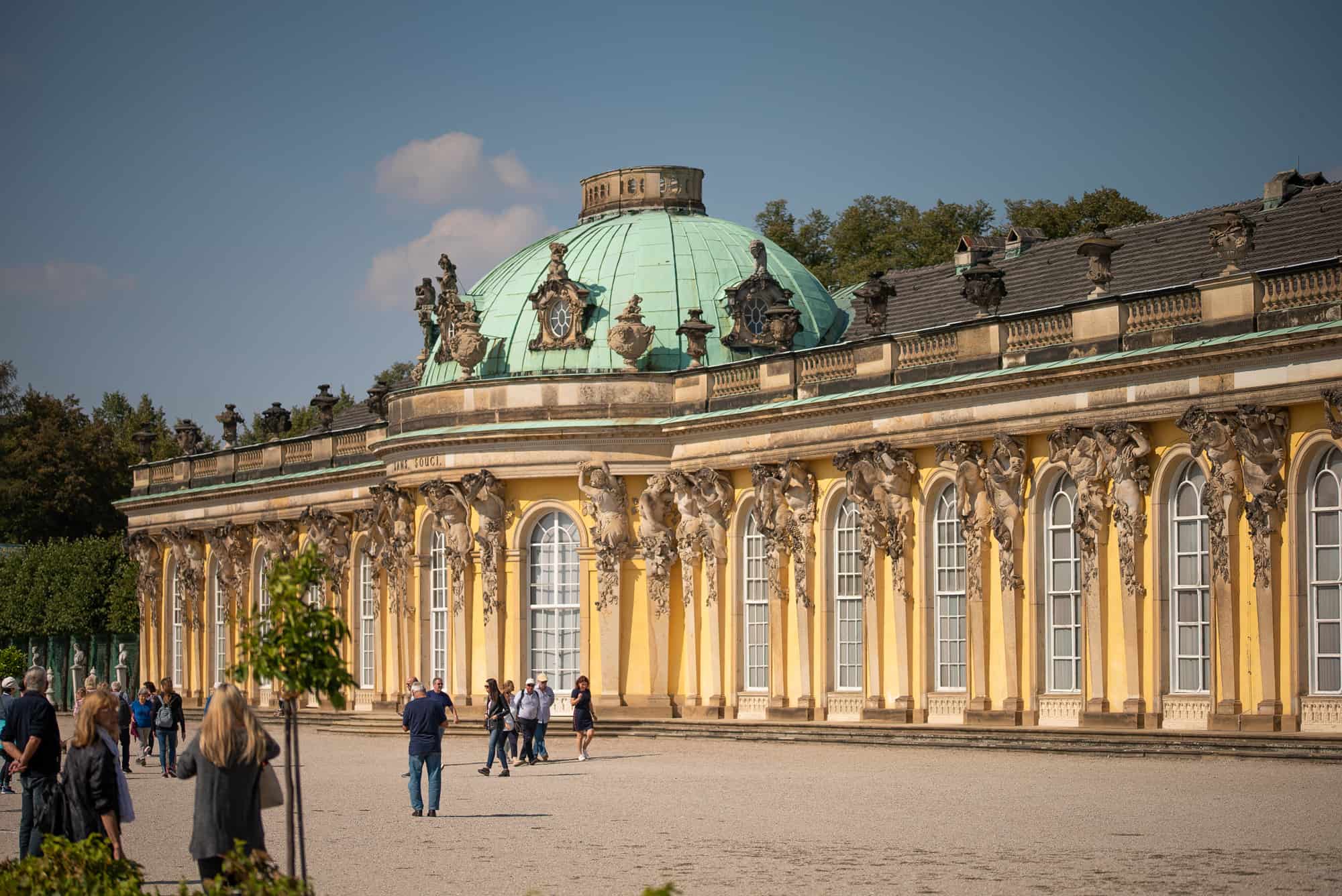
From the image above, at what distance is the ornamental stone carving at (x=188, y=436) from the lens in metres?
64.8

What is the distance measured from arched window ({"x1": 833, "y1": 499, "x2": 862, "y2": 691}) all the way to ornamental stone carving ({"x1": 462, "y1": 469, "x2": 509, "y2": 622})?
332 inches

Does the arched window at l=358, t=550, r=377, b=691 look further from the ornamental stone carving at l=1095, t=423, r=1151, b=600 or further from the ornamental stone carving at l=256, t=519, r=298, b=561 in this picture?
the ornamental stone carving at l=1095, t=423, r=1151, b=600

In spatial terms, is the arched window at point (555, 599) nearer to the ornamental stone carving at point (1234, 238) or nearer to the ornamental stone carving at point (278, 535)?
the ornamental stone carving at point (278, 535)

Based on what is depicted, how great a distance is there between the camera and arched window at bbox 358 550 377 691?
53.2 metres

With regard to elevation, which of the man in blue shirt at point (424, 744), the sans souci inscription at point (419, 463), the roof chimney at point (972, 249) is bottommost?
the man in blue shirt at point (424, 744)

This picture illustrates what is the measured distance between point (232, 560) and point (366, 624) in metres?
7.34

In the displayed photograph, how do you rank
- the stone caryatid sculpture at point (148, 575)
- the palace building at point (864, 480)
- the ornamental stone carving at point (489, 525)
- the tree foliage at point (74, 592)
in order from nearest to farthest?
the palace building at point (864, 480) < the ornamental stone carving at point (489, 525) < the stone caryatid sculpture at point (148, 575) < the tree foliage at point (74, 592)

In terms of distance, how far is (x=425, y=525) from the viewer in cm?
4778

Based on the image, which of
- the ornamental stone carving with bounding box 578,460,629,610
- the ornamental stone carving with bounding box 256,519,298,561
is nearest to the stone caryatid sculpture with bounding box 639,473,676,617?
the ornamental stone carving with bounding box 578,460,629,610

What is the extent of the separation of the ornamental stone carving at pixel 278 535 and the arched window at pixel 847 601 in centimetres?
2064

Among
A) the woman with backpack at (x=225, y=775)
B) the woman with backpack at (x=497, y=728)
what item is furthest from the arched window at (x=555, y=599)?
the woman with backpack at (x=225, y=775)

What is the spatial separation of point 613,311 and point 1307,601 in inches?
763

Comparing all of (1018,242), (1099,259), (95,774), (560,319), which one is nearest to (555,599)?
(560,319)

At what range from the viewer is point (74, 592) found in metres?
69.5
